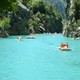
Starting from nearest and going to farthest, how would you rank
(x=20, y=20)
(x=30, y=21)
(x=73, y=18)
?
(x=73, y=18)
(x=20, y=20)
(x=30, y=21)

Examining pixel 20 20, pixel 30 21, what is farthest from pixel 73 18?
pixel 30 21

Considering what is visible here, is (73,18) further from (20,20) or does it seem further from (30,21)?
(30,21)

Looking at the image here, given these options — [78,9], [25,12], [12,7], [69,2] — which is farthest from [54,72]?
[25,12]

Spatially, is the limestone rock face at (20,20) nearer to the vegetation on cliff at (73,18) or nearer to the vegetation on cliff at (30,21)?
the vegetation on cliff at (30,21)

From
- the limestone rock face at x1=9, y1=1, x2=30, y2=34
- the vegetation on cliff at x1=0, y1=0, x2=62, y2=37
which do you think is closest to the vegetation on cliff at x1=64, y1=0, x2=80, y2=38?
the vegetation on cliff at x1=0, y1=0, x2=62, y2=37

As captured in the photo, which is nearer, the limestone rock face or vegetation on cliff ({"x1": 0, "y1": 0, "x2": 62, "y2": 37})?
vegetation on cliff ({"x1": 0, "y1": 0, "x2": 62, "y2": 37})

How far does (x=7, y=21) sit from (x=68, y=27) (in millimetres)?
28111

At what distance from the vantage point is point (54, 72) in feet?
96.3

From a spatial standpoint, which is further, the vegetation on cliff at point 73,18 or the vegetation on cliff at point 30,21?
the vegetation on cliff at point 30,21

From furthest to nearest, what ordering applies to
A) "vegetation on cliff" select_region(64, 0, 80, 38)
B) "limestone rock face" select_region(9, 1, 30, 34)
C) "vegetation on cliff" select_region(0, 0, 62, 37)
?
"limestone rock face" select_region(9, 1, 30, 34) < "vegetation on cliff" select_region(0, 0, 62, 37) < "vegetation on cliff" select_region(64, 0, 80, 38)

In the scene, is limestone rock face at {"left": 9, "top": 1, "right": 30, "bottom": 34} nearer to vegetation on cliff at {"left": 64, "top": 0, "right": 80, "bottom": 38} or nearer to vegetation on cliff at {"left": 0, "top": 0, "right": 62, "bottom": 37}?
vegetation on cliff at {"left": 0, "top": 0, "right": 62, "bottom": 37}

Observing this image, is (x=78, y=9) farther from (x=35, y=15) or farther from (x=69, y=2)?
(x=35, y=15)

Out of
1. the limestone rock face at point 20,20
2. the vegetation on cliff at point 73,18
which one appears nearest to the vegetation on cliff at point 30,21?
the limestone rock face at point 20,20

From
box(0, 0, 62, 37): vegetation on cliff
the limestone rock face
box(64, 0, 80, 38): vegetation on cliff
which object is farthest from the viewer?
the limestone rock face
